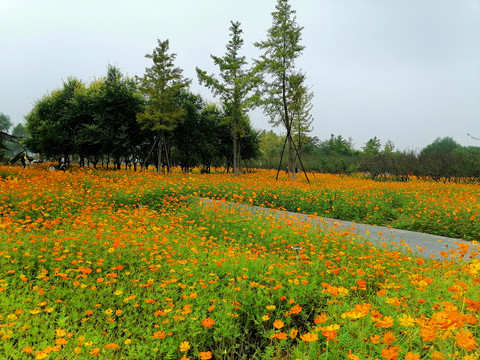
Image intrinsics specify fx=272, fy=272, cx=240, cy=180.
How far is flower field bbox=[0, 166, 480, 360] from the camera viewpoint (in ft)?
8.05

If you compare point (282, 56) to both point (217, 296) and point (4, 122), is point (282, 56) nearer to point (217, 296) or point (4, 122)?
point (217, 296)

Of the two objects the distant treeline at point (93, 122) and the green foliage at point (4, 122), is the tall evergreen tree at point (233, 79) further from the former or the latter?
the green foliage at point (4, 122)

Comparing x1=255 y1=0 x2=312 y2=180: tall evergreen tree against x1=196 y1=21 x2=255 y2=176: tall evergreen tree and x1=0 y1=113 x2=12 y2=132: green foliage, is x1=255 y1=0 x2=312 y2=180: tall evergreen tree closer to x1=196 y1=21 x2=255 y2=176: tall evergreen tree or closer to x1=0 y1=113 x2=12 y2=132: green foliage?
x1=196 y1=21 x2=255 y2=176: tall evergreen tree

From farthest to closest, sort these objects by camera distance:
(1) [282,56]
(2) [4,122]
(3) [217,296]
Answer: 1. (2) [4,122]
2. (1) [282,56]
3. (3) [217,296]

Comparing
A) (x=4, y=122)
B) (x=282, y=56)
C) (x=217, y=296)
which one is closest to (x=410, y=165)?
(x=282, y=56)

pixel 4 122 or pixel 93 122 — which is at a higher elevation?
pixel 4 122

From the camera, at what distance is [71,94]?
2212 cm

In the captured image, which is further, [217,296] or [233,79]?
[233,79]

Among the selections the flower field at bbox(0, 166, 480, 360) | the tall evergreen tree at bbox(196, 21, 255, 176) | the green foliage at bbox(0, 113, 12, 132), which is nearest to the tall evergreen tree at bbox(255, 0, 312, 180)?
the tall evergreen tree at bbox(196, 21, 255, 176)

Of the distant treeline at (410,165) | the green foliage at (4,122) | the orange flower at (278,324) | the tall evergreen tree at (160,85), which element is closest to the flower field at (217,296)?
the orange flower at (278,324)

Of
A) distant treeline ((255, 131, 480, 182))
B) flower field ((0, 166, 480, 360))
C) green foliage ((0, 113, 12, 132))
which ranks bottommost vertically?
flower field ((0, 166, 480, 360))

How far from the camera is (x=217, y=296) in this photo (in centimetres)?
364

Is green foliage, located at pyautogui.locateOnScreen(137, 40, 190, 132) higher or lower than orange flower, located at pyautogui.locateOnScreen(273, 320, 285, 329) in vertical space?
higher

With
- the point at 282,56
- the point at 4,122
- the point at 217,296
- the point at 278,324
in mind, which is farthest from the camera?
the point at 4,122
